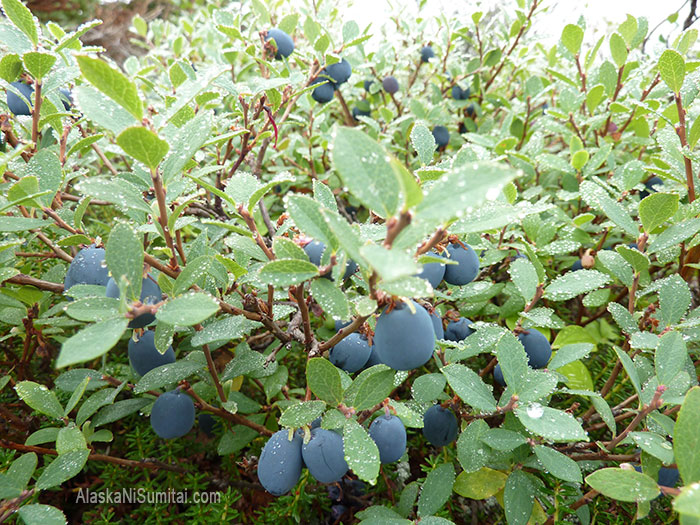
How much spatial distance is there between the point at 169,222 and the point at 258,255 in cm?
16

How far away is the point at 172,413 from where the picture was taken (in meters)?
0.95

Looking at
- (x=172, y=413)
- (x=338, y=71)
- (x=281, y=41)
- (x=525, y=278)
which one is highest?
(x=281, y=41)

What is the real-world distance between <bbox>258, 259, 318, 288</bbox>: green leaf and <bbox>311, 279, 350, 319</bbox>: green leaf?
23mm

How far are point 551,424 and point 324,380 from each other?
0.37m

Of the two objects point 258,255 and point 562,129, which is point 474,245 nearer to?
point 258,255

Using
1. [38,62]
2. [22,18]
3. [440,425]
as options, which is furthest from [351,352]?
[22,18]

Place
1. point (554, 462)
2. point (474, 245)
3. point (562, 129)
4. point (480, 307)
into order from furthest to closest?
point (562, 129) → point (480, 307) → point (474, 245) → point (554, 462)

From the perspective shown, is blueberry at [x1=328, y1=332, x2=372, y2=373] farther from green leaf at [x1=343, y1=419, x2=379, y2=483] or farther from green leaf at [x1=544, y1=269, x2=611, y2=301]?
green leaf at [x1=544, y1=269, x2=611, y2=301]

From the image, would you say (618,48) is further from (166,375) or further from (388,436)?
(166,375)

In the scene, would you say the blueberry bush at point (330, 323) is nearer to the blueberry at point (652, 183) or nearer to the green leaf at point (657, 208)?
the green leaf at point (657, 208)

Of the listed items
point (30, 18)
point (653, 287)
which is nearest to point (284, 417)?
point (653, 287)

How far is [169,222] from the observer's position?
0.73 meters

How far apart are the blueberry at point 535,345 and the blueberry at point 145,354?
81 centimetres

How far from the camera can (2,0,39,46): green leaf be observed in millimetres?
892
